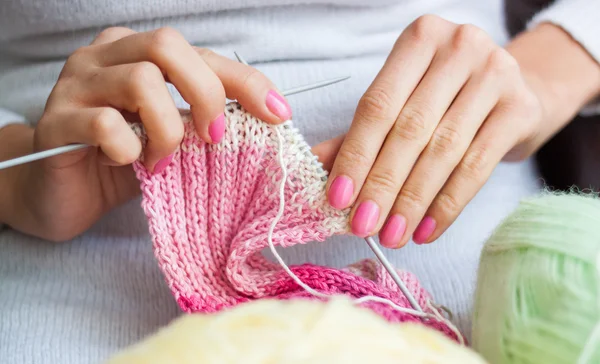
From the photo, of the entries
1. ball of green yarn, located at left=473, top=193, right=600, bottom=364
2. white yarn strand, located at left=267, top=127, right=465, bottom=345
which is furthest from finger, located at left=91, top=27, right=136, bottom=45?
ball of green yarn, located at left=473, top=193, right=600, bottom=364

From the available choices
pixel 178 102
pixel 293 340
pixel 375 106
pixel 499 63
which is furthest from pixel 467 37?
pixel 293 340

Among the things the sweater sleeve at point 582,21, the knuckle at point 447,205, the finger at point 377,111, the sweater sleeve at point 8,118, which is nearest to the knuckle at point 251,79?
the finger at point 377,111

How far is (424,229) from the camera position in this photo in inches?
23.9

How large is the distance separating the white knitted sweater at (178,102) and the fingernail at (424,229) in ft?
0.32

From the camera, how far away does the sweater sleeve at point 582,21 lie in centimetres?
79

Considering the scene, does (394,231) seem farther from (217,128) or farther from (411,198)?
(217,128)

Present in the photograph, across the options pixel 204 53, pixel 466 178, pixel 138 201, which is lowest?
pixel 138 201

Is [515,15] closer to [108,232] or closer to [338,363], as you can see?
[108,232]

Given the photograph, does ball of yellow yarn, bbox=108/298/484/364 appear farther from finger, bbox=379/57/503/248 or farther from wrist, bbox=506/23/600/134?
wrist, bbox=506/23/600/134

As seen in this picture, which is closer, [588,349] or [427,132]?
[588,349]

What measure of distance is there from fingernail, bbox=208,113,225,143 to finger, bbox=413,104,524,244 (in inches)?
8.9

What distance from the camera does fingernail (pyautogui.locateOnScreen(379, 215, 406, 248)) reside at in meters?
0.58

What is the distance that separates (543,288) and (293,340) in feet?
0.79

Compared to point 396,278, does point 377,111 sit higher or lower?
higher
